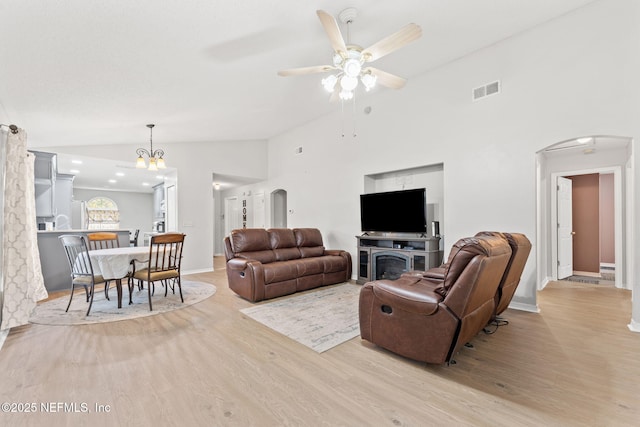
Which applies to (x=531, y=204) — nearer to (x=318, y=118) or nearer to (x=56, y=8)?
(x=318, y=118)

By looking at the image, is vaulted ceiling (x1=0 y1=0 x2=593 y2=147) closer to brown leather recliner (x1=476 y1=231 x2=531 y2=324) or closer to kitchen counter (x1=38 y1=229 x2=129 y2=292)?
kitchen counter (x1=38 y1=229 x2=129 y2=292)

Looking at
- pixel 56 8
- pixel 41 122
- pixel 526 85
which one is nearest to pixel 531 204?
pixel 526 85

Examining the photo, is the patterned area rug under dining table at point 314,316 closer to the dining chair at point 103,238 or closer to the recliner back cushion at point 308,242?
the recliner back cushion at point 308,242

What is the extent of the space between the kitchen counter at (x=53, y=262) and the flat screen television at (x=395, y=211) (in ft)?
17.0

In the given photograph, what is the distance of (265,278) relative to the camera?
13.4 feet

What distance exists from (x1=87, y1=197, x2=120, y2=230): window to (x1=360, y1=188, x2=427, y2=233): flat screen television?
10.2 m

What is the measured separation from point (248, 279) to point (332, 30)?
10.5 feet

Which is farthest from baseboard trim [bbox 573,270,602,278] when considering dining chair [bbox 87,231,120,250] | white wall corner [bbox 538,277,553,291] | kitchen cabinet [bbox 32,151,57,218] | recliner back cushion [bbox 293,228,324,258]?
kitchen cabinet [bbox 32,151,57,218]

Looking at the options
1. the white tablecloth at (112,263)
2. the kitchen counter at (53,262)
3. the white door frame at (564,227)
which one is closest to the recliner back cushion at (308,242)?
the white tablecloth at (112,263)

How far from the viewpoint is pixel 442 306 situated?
2.06 m

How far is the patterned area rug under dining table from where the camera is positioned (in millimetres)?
2813

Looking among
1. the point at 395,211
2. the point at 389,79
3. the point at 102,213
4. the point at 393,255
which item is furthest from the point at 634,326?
the point at 102,213

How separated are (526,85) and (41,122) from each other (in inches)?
264

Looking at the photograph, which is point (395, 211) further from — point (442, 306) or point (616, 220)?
point (616, 220)
